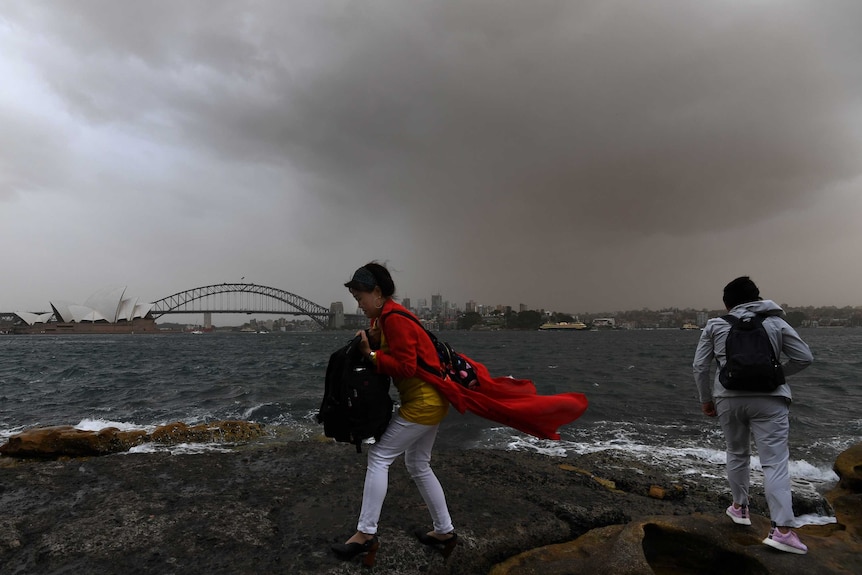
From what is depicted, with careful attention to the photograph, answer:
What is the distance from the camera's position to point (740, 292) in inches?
127

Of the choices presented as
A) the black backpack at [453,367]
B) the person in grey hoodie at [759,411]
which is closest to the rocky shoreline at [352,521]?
the person in grey hoodie at [759,411]

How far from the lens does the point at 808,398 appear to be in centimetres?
1271

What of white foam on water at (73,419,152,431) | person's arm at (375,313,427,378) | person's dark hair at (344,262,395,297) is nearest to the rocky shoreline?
person's arm at (375,313,427,378)

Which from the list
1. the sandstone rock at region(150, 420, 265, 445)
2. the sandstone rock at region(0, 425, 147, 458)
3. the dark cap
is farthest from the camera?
the sandstone rock at region(150, 420, 265, 445)

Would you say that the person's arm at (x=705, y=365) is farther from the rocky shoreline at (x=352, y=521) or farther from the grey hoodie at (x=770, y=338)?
the rocky shoreline at (x=352, y=521)

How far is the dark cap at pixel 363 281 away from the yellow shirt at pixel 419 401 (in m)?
0.33

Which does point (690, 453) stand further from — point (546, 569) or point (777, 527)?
point (546, 569)

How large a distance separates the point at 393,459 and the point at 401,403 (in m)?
0.34

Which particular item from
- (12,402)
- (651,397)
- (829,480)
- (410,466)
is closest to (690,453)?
(829,480)

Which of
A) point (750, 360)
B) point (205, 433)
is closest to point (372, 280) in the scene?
point (750, 360)

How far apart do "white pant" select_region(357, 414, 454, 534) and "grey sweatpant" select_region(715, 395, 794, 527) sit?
2.00 m

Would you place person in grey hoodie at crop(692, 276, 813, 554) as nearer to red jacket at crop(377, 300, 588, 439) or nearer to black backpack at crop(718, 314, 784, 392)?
black backpack at crop(718, 314, 784, 392)

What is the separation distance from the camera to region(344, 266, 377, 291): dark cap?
2.65 metres

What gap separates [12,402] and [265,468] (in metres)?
13.4
